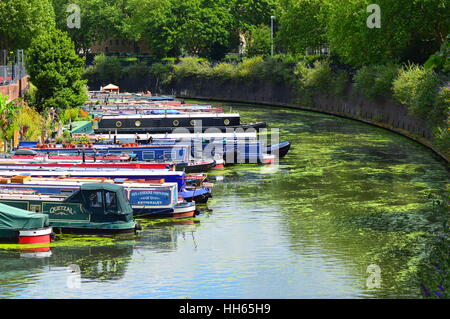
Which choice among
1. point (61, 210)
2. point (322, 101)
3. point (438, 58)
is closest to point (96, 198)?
point (61, 210)

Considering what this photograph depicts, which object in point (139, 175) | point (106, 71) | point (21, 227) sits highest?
point (106, 71)

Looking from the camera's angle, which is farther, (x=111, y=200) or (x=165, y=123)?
(x=165, y=123)

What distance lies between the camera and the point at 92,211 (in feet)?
161

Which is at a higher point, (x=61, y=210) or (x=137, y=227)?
(x=61, y=210)

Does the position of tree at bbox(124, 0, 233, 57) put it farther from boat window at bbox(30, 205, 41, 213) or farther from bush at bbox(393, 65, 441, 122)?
boat window at bbox(30, 205, 41, 213)

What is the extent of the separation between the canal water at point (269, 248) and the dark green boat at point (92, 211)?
667mm

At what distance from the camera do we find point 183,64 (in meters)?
168

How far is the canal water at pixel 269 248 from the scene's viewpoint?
40594 mm

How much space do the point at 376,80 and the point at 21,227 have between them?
2602 inches

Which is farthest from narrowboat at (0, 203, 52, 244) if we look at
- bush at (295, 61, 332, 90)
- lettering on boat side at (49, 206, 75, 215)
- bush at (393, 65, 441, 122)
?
bush at (295, 61, 332, 90)

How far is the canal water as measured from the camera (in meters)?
40.6

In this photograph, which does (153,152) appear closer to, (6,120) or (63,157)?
(63,157)

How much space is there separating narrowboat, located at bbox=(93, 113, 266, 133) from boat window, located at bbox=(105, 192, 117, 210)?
4252cm

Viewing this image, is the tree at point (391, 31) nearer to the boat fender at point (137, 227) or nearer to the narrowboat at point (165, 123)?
the narrowboat at point (165, 123)
